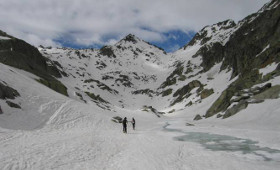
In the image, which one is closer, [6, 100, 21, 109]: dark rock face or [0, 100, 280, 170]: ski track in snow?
[0, 100, 280, 170]: ski track in snow

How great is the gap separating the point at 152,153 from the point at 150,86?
460ft

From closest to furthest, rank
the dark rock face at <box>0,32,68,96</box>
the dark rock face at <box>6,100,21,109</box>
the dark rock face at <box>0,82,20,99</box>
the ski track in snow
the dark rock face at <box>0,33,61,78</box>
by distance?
the ski track in snow, the dark rock face at <box>6,100,21,109</box>, the dark rock face at <box>0,82,20,99</box>, the dark rock face at <box>0,32,68,96</box>, the dark rock face at <box>0,33,61,78</box>

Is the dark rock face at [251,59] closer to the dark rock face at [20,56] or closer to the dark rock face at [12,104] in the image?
the dark rock face at [12,104]

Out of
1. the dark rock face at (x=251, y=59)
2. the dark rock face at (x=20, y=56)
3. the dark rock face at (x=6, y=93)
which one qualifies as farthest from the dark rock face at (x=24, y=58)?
the dark rock face at (x=251, y=59)

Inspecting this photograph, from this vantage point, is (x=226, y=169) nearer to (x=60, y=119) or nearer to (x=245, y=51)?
(x=60, y=119)

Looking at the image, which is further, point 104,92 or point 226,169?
point 104,92

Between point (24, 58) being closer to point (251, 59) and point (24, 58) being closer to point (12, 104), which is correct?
point (12, 104)

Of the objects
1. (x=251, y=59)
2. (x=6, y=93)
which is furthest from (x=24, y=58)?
(x=251, y=59)

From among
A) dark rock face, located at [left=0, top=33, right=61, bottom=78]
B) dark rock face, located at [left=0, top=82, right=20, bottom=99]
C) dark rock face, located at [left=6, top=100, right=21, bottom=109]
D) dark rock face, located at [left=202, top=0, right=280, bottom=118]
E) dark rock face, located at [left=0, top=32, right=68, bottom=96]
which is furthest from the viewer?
dark rock face, located at [left=0, top=33, right=61, bottom=78]

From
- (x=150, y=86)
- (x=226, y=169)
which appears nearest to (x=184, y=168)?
(x=226, y=169)

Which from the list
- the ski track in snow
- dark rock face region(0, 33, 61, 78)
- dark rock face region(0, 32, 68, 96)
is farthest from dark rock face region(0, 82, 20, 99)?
dark rock face region(0, 33, 61, 78)

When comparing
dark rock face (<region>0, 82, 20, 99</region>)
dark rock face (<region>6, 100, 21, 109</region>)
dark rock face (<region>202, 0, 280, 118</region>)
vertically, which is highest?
dark rock face (<region>202, 0, 280, 118</region>)

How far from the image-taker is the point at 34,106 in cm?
2650

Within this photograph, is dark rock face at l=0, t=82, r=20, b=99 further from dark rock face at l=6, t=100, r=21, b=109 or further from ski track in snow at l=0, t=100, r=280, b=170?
ski track in snow at l=0, t=100, r=280, b=170
